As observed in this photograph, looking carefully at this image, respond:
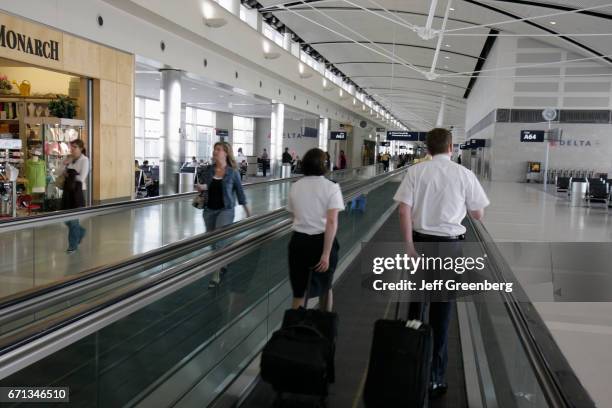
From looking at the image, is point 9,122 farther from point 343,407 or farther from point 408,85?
point 408,85

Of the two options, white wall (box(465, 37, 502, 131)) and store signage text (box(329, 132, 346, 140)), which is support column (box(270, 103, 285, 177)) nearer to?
store signage text (box(329, 132, 346, 140))

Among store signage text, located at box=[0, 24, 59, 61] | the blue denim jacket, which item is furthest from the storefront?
the blue denim jacket

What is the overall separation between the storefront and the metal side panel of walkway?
244 inches

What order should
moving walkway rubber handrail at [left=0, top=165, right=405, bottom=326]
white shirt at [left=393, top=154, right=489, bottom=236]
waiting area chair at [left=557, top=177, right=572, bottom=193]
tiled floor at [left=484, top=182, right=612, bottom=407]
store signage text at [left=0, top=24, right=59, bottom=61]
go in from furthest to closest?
waiting area chair at [left=557, top=177, right=572, bottom=193], store signage text at [left=0, top=24, right=59, bottom=61], tiled floor at [left=484, top=182, right=612, bottom=407], white shirt at [left=393, top=154, right=489, bottom=236], moving walkway rubber handrail at [left=0, top=165, right=405, bottom=326]

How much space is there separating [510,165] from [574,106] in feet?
15.5

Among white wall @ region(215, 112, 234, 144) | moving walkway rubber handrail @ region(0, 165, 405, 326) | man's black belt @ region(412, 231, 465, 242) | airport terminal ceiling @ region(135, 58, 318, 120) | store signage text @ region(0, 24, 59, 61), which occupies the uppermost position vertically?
airport terminal ceiling @ region(135, 58, 318, 120)

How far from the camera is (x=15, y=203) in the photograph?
10.1 metres

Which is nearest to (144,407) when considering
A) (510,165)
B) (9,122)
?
(9,122)

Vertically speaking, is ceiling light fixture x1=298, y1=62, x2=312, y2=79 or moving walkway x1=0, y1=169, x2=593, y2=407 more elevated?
ceiling light fixture x1=298, y1=62, x2=312, y2=79

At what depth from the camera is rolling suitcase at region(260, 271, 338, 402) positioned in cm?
315

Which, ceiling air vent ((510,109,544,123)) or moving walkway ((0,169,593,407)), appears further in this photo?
ceiling air vent ((510,109,544,123))

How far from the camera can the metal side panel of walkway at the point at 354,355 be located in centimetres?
395

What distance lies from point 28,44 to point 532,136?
25067 mm

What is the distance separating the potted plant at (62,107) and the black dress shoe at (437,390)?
10.3 metres
